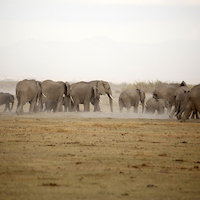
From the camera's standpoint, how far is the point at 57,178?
6.29 metres

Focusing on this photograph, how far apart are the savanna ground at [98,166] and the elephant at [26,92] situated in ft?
35.2

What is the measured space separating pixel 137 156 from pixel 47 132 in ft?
17.7

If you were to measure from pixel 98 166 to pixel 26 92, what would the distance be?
16.6 m

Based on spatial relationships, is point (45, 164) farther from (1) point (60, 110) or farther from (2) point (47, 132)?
(1) point (60, 110)

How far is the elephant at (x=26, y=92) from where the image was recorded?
23156 millimetres

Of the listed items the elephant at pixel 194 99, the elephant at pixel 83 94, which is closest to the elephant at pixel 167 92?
the elephant at pixel 83 94

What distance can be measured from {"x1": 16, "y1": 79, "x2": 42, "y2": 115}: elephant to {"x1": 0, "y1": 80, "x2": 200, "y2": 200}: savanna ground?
10739 mm

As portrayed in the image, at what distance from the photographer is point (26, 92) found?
23.3 meters

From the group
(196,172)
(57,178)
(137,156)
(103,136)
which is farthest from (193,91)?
(57,178)

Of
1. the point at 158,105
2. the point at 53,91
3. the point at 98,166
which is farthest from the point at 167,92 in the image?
the point at 98,166

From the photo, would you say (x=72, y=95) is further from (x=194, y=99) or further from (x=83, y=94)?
(x=194, y=99)

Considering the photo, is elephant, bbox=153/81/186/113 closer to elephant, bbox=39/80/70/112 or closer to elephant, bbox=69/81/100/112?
elephant, bbox=69/81/100/112

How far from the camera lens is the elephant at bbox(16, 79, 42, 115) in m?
23.2

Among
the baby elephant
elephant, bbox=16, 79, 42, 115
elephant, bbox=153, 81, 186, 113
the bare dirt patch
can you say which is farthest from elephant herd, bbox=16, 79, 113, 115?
the bare dirt patch
